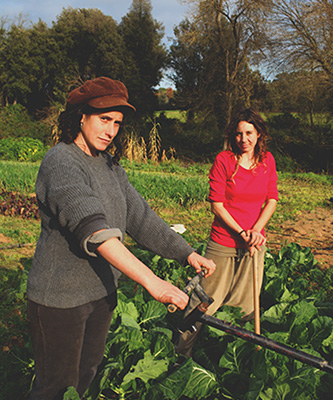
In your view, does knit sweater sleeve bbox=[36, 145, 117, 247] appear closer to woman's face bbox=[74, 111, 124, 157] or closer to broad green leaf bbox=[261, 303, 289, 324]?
woman's face bbox=[74, 111, 124, 157]

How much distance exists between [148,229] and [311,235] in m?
5.10

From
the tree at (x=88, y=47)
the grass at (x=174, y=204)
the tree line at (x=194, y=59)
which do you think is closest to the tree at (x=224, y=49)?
the tree line at (x=194, y=59)


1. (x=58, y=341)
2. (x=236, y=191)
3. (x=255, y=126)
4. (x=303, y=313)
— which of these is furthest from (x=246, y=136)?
(x=58, y=341)

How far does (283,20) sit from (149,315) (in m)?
13.7

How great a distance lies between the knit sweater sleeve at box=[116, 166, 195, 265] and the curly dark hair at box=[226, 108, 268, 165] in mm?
1071

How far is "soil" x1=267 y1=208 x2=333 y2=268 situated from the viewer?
210 inches

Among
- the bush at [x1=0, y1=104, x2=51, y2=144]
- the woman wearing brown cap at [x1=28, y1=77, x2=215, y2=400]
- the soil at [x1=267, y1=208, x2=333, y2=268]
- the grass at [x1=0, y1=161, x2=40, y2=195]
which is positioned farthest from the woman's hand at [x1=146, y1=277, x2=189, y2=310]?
the bush at [x1=0, y1=104, x2=51, y2=144]

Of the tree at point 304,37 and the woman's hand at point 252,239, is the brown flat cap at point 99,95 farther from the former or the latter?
the tree at point 304,37

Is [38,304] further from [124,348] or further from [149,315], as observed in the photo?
[149,315]

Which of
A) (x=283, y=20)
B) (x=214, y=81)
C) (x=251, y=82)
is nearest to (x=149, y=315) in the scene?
(x=283, y=20)

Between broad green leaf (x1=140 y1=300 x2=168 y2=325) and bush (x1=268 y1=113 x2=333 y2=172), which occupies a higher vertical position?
bush (x1=268 y1=113 x2=333 y2=172)

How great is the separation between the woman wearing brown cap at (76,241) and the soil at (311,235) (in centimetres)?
367

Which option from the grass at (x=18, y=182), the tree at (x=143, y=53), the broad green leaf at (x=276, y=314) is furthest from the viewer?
the tree at (x=143, y=53)

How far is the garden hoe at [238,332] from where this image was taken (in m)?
1.45
